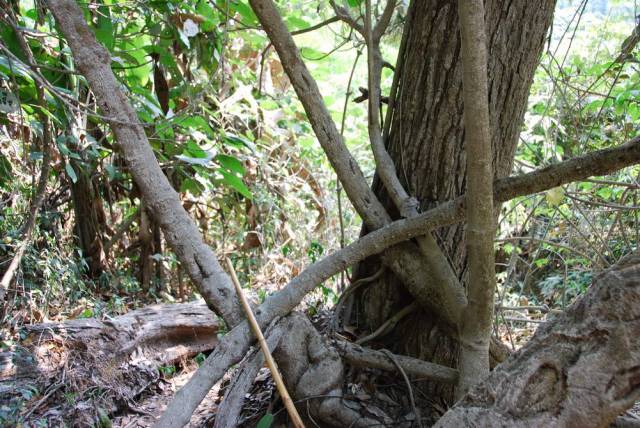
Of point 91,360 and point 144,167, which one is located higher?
point 144,167

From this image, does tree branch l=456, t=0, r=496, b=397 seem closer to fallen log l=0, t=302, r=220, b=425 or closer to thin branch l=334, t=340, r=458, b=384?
thin branch l=334, t=340, r=458, b=384

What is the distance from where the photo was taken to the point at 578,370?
1.01 meters

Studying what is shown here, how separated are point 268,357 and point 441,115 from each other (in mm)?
1026

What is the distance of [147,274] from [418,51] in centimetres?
318

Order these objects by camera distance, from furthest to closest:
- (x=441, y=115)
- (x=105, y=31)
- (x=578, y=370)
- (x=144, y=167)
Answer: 1. (x=105, y=31)
2. (x=441, y=115)
3. (x=144, y=167)
4. (x=578, y=370)

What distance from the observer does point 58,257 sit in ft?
11.5

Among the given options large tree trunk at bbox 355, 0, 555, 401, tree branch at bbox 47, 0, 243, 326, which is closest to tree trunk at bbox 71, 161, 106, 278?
tree branch at bbox 47, 0, 243, 326

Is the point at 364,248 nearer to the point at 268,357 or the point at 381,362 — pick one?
the point at 381,362

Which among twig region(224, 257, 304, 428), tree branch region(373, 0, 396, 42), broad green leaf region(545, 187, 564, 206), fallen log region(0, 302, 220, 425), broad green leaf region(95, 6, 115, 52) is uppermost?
broad green leaf region(95, 6, 115, 52)

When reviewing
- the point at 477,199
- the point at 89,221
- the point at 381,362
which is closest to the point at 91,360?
the point at 381,362

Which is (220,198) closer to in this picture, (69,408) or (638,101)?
(69,408)

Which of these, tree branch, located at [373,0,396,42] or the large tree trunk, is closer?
the large tree trunk

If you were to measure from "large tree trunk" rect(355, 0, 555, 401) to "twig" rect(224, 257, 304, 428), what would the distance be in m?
0.67

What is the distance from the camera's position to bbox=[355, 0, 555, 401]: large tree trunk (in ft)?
5.97
